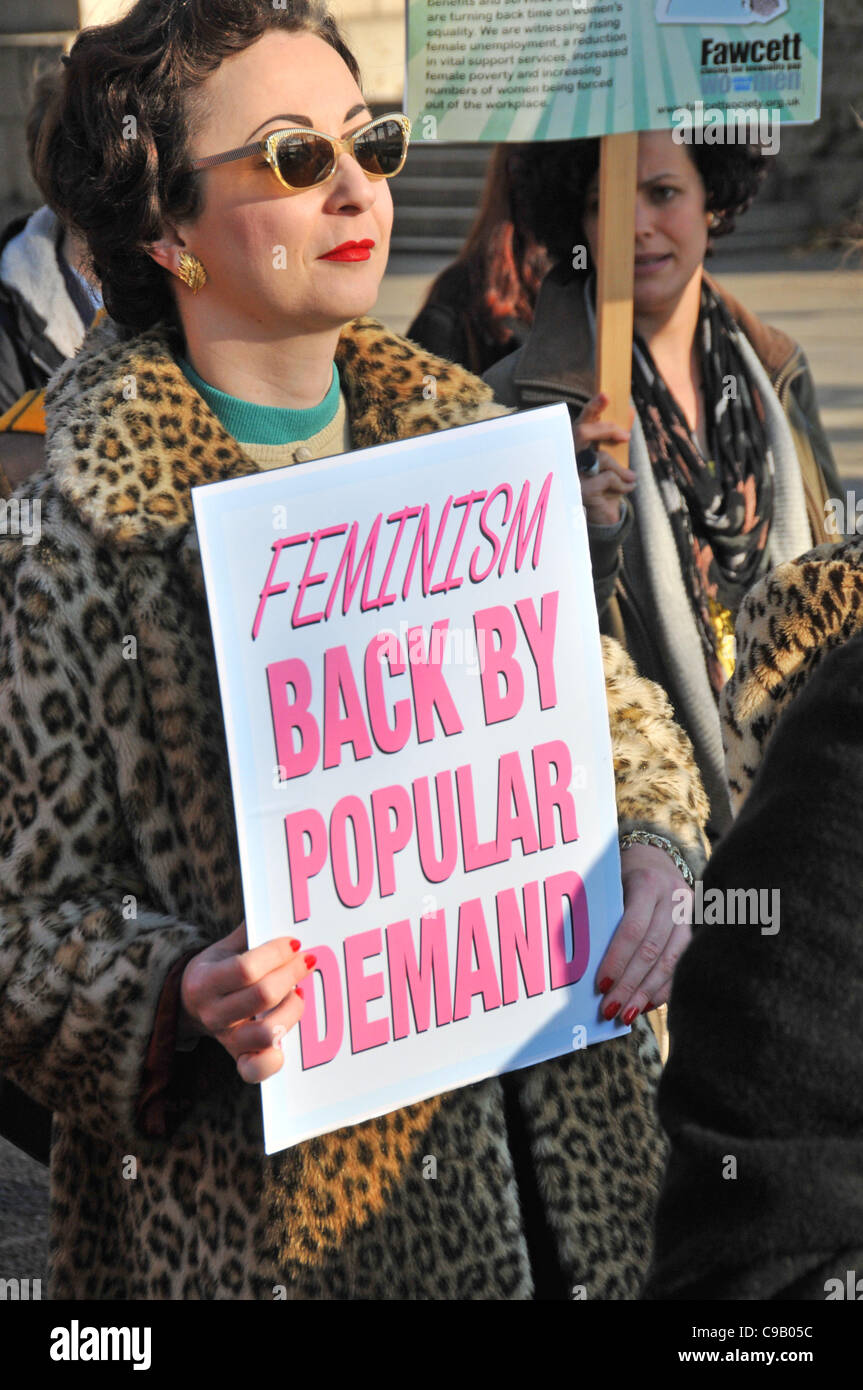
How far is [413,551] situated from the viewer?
1.48 metres

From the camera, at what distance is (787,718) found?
2.96ft

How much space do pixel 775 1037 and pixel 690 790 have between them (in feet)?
3.32

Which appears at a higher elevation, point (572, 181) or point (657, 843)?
point (572, 181)

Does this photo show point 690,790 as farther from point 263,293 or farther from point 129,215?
point 129,215

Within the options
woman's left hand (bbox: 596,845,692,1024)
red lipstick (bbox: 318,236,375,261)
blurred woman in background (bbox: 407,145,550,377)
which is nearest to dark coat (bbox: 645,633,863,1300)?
woman's left hand (bbox: 596,845,692,1024)

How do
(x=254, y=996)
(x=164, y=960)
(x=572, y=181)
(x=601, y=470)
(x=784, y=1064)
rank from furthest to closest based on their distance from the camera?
(x=572, y=181)
(x=601, y=470)
(x=164, y=960)
(x=254, y=996)
(x=784, y=1064)

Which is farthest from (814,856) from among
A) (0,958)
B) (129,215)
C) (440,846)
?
(129,215)

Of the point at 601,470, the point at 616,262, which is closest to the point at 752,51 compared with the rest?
the point at 616,262

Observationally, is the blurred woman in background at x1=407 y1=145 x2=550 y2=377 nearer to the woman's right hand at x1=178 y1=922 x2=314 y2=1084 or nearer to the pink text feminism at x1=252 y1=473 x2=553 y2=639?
the pink text feminism at x1=252 y1=473 x2=553 y2=639

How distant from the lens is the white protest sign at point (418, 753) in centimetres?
142

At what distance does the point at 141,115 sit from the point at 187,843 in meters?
0.84

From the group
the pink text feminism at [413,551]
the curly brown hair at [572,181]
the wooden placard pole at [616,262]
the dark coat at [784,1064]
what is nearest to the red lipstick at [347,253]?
the pink text feminism at [413,551]

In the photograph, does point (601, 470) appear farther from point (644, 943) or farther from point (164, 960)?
point (164, 960)
